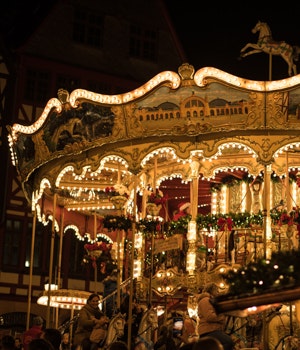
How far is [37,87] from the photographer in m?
36.9

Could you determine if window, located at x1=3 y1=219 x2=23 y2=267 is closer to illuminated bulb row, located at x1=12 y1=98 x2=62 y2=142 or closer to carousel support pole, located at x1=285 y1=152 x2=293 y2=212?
illuminated bulb row, located at x1=12 y1=98 x2=62 y2=142

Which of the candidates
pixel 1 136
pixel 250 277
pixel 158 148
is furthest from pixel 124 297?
pixel 1 136

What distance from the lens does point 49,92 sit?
3697cm

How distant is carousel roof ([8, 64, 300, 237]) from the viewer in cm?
1842

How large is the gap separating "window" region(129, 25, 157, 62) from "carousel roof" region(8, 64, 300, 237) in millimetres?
17491

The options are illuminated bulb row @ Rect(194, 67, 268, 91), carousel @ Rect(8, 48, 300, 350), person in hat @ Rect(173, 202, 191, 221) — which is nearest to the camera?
illuminated bulb row @ Rect(194, 67, 268, 91)

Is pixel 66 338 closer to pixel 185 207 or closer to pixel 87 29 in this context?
pixel 185 207

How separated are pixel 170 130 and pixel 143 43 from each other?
848 inches

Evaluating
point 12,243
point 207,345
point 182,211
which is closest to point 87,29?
point 12,243

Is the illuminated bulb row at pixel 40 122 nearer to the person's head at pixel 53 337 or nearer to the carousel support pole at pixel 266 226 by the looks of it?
the carousel support pole at pixel 266 226

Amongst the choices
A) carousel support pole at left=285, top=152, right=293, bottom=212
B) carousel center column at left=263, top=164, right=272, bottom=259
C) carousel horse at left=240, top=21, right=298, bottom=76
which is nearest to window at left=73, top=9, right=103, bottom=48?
carousel support pole at left=285, top=152, right=293, bottom=212

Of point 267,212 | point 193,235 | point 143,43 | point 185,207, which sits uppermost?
point 143,43

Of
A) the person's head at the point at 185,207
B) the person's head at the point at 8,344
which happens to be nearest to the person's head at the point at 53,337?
the person's head at the point at 8,344

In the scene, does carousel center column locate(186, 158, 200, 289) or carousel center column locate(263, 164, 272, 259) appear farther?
carousel center column locate(186, 158, 200, 289)
